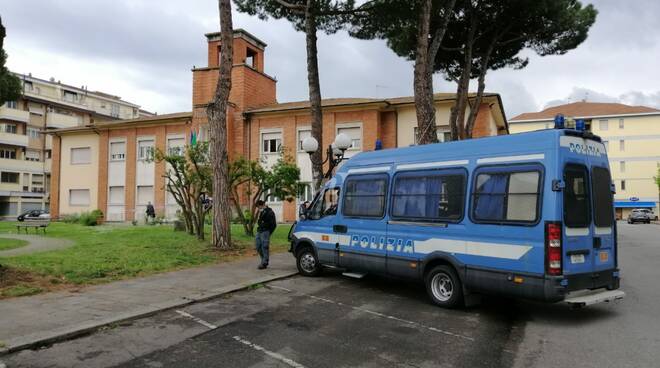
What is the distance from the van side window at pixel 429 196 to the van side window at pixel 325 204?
1.67 m

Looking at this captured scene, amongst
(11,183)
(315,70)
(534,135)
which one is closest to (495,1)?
(315,70)

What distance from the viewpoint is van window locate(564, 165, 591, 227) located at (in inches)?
262

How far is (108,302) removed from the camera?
25.5 ft

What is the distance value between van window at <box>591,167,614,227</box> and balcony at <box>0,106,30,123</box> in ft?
195

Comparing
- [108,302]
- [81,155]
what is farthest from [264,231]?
[81,155]

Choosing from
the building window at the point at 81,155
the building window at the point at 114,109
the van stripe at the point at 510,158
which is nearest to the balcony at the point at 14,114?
the building window at the point at 114,109

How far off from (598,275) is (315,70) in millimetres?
11912

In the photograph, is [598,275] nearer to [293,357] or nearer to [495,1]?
[293,357]

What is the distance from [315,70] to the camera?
55.6ft

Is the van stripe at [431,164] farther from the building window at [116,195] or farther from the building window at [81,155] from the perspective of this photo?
the building window at [81,155]

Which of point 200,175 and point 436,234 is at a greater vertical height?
point 200,175

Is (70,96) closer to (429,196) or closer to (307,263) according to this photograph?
(307,263)

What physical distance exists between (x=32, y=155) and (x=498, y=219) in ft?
204

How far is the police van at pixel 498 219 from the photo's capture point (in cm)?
657
